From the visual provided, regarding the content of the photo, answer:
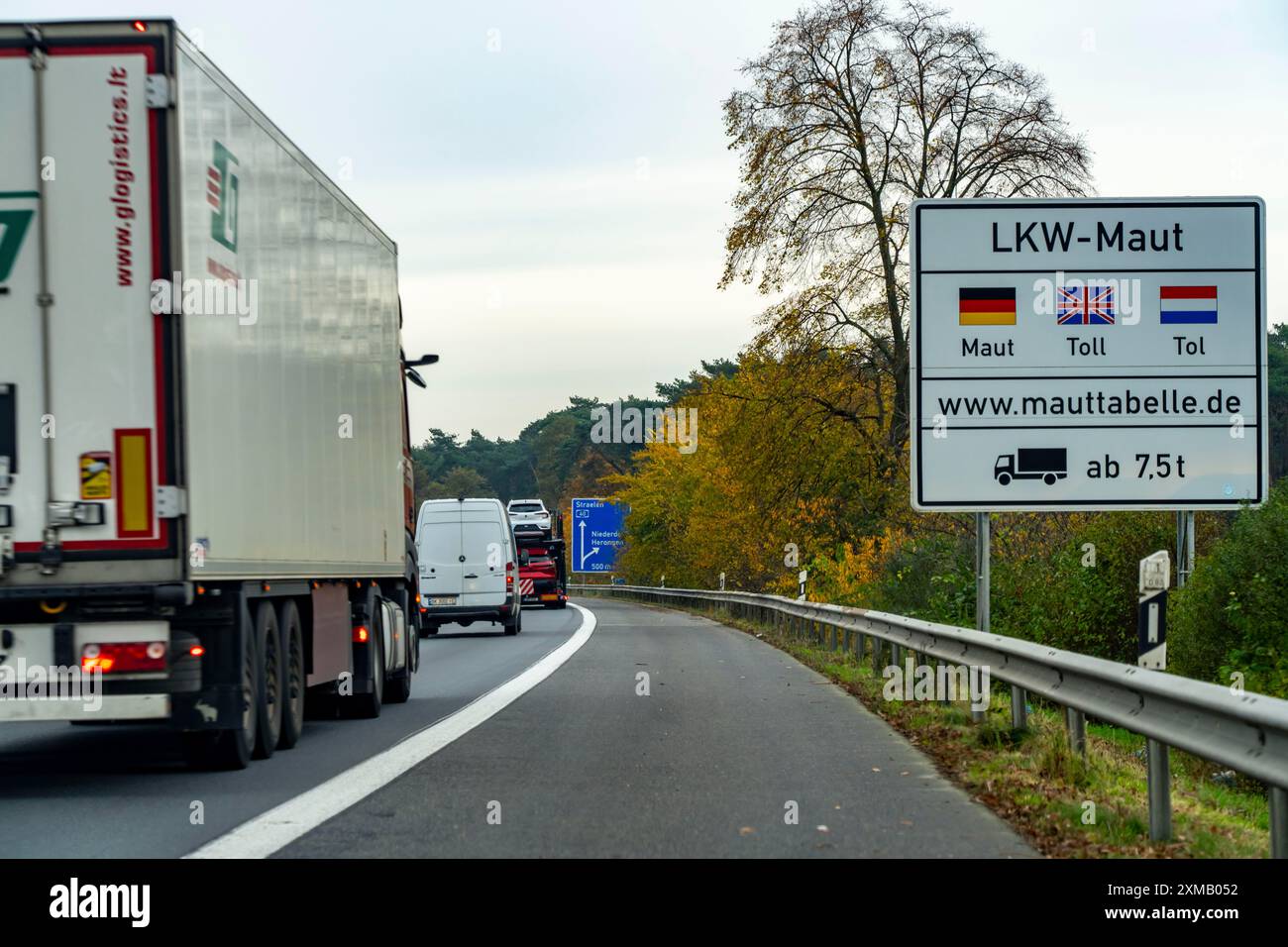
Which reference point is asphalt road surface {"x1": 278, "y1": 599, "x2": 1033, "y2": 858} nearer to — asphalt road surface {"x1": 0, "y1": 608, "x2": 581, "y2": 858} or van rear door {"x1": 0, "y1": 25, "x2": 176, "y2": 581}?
asphalt road surface {"x1": 0, "y1": 608, "x2": 581, "y2": 858}

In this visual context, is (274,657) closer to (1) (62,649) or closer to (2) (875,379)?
(1) (62,649)

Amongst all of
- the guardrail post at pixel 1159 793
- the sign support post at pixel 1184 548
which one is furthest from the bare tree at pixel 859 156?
the guardrail post at pixel 1159 793

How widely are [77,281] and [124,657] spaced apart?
6.81ft

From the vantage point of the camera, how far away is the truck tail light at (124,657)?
956cm

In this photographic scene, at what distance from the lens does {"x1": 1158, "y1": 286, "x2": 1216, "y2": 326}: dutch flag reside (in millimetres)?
13602

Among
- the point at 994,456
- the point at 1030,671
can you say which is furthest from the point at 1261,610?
the point at 1030,671

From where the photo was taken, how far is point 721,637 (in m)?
31.6

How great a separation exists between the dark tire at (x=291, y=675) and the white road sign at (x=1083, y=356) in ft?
16.0

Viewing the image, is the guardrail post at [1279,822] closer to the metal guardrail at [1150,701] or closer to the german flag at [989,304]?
the metal guardrail at [1150,701]

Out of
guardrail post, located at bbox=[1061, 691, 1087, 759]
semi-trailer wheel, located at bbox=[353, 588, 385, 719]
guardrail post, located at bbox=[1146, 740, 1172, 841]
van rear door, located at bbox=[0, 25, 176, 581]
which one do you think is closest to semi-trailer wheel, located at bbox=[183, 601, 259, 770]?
van rear door, located at bbox=[0, 25, 176, 581]

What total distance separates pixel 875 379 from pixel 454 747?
24177 millimetres

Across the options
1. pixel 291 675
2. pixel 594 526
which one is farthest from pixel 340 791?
pixel 594 526

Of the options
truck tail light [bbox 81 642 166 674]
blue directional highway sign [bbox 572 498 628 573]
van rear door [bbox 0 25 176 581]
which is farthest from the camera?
blue directional highway sign [bbox 572 498 628 573]

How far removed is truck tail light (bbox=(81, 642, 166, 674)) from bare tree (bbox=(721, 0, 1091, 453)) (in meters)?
25.6
